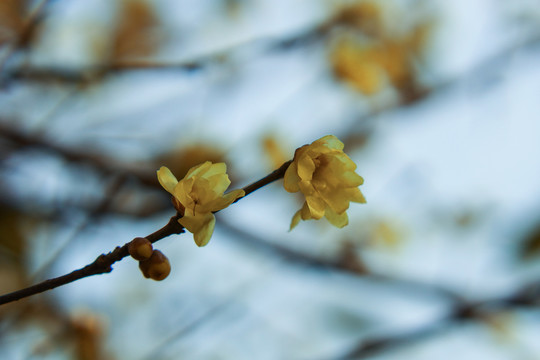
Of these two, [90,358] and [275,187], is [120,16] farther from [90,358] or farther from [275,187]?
[90,358]

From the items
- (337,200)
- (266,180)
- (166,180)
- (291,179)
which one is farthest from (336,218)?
(166,180)

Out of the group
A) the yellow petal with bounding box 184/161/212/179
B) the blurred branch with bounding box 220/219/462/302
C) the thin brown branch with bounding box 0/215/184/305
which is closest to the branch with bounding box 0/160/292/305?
the thin brown branch with bounding box 0/215/184/305

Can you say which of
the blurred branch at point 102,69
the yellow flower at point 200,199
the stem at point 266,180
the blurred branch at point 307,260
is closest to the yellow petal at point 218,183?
the yellow flower at point 200,199

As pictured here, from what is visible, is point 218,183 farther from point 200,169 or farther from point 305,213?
point 305,213

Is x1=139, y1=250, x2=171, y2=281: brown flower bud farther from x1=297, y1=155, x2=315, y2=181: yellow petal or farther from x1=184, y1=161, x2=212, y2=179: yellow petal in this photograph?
x1=297, y1=155, x2=315, y2=181: yellow petal

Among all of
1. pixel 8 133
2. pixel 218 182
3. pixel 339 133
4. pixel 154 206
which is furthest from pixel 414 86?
pixel 218 182

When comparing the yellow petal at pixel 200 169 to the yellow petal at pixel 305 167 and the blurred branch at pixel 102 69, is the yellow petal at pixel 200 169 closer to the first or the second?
the yellow petal at pixel 305 167
